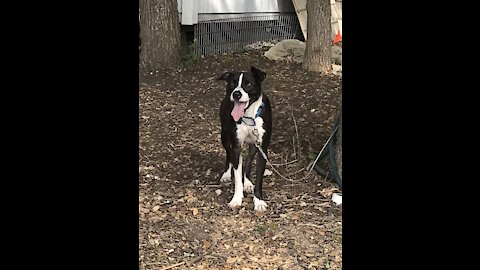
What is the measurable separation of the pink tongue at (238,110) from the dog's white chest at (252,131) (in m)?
0.09

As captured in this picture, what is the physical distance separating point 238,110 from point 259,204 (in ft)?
2.48

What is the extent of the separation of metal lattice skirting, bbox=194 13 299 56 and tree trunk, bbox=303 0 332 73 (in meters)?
1.92

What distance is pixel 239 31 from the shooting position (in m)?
11.5

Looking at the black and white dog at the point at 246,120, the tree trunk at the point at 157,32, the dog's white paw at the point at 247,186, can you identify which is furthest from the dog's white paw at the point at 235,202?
the tree trunk at the point at 157,32

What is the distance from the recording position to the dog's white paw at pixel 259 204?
4668mm

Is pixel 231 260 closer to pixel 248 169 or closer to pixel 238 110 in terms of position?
pixel 238 110

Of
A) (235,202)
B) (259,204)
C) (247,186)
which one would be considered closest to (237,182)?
(235,202)

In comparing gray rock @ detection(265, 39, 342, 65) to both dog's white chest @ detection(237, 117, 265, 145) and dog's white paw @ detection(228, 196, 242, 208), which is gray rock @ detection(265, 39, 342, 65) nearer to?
dog's white chest @ detection(237, 117, 265, 145)

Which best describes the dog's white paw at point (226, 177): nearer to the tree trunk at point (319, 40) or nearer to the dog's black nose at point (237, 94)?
the dog's black nose at point (237, 94)

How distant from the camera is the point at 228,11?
1113 cm

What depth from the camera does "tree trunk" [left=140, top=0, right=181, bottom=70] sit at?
29.2ft

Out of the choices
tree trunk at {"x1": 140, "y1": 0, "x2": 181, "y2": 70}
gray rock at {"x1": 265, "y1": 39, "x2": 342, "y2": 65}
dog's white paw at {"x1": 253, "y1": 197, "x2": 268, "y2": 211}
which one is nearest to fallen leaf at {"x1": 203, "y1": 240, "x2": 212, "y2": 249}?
dog's white paw at {"x1": 253, "y1": 197, "x2": 268, "y2": 211}
